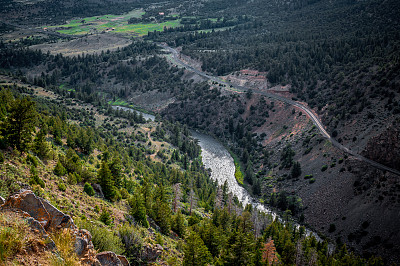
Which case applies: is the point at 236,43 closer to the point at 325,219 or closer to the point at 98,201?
the point at 325,219

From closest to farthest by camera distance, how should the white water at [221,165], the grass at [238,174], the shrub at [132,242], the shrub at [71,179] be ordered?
1. the shrub at [132,242]
2. the shrub at [71,179]
3. the white water at [221,165]
4. the grass at [238,174]

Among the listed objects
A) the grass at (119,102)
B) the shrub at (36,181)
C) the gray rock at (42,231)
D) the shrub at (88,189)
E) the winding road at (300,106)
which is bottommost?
the grass at (119,102)

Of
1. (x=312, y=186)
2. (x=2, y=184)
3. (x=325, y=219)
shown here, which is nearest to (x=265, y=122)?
(x=312, y=186)

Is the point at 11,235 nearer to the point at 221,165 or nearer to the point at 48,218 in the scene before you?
the point at 48,218

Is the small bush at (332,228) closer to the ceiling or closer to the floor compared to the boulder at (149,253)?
closer to the floor

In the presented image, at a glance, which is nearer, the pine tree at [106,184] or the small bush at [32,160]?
the small bush at [32,160]

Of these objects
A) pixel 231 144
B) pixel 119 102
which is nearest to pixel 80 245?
pixel 231 144

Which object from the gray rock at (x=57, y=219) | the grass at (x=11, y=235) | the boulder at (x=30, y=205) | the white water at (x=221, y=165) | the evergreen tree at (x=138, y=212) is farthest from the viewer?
the white water at (x=221, y=165)

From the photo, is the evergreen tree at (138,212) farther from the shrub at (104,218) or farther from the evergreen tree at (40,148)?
the evergreen tree at (40,148)

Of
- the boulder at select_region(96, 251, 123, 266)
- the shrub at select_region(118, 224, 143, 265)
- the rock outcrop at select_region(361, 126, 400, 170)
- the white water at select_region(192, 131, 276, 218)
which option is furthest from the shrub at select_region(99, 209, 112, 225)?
the rock outcrop at select_region(361, 126, 400, 170)

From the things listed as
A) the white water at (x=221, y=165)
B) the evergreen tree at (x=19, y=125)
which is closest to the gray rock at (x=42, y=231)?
the evergreen tree at (x=19, y=125)

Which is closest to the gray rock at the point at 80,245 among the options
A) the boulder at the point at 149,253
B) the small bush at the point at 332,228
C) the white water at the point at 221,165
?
the boulder at the point at 149,253
